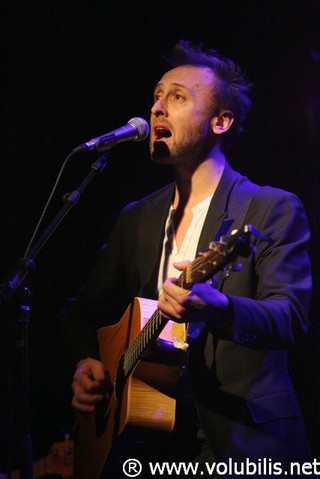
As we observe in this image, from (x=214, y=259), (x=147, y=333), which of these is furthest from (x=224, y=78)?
(x=214, y=259)

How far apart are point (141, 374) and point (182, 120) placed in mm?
1388

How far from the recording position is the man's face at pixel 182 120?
9.94ft

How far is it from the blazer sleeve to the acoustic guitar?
28 cm

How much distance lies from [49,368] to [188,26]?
2490 millimetres

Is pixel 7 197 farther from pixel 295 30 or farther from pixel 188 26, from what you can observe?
pixel 295 30

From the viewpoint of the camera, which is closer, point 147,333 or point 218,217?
point 147,333

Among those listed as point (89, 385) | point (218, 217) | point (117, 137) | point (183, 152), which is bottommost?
point (89, 385)

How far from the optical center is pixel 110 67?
13.6ft

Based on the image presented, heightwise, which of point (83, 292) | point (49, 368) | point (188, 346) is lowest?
point (49, 368)

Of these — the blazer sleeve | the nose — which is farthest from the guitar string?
the nose

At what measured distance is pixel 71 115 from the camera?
4160mm

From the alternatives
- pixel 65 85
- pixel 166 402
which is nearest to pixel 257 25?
pixel 65 85

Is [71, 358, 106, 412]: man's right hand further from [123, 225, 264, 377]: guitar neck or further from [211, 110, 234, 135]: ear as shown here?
[211, 110, 234, 135]: ear

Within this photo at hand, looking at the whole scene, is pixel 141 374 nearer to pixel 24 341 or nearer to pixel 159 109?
pixel 24 341
